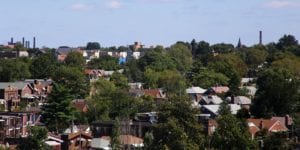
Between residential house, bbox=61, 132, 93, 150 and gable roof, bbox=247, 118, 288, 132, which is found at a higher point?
gable roof, bbox=247, 118, 288, 132

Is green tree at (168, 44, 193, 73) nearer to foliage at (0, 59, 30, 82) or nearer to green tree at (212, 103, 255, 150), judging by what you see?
foliage at (0, 59, 30, 82)

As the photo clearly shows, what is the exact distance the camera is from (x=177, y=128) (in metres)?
28.5

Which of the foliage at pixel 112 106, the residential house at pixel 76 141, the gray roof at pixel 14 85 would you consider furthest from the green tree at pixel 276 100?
the gray roof at pixel 14 85

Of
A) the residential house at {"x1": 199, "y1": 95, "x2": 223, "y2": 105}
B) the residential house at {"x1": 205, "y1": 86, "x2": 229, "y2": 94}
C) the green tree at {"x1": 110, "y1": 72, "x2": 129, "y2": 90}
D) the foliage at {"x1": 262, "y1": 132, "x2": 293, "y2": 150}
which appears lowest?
the foliage at {"x1": 262, "y1": 132, "x2": 293, "y2": 150}

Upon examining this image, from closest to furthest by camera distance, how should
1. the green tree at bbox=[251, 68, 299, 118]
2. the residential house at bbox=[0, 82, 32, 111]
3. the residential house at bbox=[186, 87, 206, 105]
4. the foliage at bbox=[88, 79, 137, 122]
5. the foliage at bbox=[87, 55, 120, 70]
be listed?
the foliage at bbox=[88, 79, 137, 122] < the green tree at bbox=[251, 68, 299, 118] < the residential house at bbox=[0, 82, 32, 111] < the residential house at bbox=[186, 87, 206, 105] < the foliage at bbox=[87, 55, 120, 70]

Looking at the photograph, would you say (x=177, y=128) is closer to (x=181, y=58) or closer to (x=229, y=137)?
(x=229, y=137)

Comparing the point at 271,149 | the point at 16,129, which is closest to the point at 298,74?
the point at 16,129

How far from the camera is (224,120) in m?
29.2

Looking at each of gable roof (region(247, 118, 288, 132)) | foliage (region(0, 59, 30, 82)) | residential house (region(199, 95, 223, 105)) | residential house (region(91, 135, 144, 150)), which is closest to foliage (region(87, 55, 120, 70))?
foliage (region(0, 59, 30, 82))

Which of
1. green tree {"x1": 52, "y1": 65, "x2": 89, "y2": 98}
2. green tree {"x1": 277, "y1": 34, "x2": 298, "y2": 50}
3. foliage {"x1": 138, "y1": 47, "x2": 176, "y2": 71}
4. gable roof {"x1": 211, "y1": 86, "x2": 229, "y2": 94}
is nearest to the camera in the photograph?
green tree {"x1": 52, "y1": 65, "x2": 89, "y2": 98}

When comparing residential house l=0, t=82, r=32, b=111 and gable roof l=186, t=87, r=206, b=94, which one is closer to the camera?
residential house l=0, t=82, r=32, b=111

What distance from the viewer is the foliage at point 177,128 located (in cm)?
2847

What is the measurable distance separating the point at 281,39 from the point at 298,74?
4353cm

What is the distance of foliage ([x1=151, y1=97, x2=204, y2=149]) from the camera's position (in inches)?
1121
